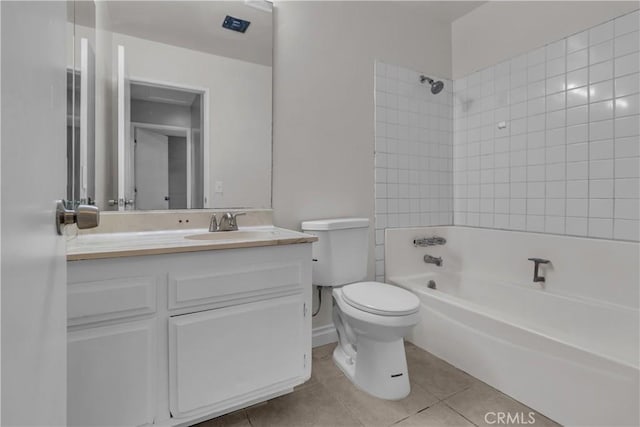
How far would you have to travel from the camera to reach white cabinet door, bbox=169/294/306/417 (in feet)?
3.70

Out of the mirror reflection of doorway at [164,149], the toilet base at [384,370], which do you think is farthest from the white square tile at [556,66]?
the mirror reflection of doorway at [164,149]

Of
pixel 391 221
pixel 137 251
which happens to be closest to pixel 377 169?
pixel 391 221

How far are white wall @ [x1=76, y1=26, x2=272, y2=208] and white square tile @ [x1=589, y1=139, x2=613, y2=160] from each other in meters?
1.82

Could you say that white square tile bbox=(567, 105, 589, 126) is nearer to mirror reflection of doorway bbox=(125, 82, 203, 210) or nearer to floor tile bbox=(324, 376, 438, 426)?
floor tile bbox=(324, 376, 438, 426)

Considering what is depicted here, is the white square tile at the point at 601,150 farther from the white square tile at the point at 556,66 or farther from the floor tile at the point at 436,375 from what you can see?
the floor tile at the point at 436,375

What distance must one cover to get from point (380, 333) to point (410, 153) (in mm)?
1384

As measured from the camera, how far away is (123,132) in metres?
1.51

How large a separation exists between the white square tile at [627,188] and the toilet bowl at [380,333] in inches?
49.0

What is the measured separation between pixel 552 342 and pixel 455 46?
2225 millimetres

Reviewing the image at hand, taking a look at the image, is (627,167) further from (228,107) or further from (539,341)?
(228,107)

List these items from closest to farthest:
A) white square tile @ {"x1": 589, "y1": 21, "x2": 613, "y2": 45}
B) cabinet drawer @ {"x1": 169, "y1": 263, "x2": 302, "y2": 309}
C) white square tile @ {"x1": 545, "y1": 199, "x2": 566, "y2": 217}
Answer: cabinet drawer @ {"x1": 169, "y1": 263, "x2": 302, "y2": 309} → white square tile @ {"x1": 589, "y1": 21, "x2": 613, "y2": 45} → white square tile @ {"x1": 545, "y1": 199, "x2": 566, "y2": 217}

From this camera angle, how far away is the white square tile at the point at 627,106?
1616 mm

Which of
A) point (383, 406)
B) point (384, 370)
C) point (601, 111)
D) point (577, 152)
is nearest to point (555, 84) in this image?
point (601, 111)

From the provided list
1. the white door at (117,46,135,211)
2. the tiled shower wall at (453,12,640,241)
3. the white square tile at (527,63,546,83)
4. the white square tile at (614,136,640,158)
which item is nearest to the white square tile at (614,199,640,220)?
the tiled shower wall at (453,12,640,241)
